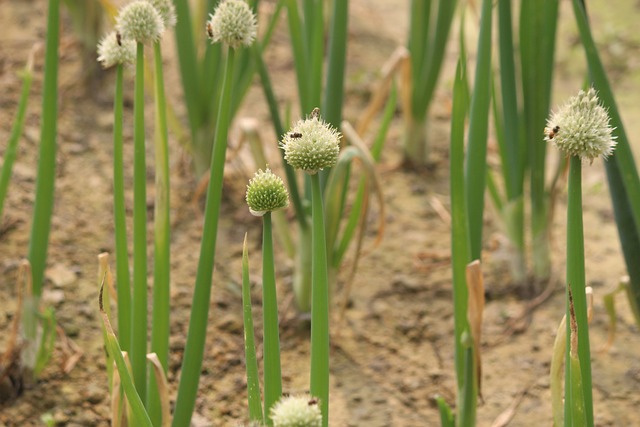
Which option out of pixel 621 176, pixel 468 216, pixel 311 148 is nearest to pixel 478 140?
pixel 468 216

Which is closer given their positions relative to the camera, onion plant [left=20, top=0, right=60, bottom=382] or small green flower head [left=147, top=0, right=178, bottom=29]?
small green flower head [left=147, top=0, right=178, bottom=29]

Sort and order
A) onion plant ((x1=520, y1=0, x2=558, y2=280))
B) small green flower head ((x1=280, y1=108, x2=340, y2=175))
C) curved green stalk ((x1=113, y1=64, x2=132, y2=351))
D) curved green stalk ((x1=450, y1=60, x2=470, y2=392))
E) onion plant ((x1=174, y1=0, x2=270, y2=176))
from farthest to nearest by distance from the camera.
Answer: onion plant ((x1=174, y1=0, x2=270, y2=176))
onion plant ((x1=520, y1=0, x2=558, y2=280))
curved green stalk ((x1=450, y1=60, x2=470, y2=392))
curved green stalk ((x1=113, y1=64, x2=132, y2=351))
small green flower head ((x1=280, y1=108, x2=340, y2=175))

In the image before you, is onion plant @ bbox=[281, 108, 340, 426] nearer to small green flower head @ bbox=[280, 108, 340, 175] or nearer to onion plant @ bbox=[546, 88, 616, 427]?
small green flower head @ bbox=[280, 108, 340, 175]

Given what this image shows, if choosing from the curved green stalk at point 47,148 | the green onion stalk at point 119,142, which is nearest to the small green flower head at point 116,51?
the green onion stalk at point 119,142

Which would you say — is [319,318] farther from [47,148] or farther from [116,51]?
[47,148]

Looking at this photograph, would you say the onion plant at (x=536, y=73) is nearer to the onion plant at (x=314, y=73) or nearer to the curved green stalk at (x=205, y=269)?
the onion plant at (x=314, y=73)

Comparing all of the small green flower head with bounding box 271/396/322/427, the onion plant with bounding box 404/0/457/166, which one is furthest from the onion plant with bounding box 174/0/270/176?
the small green flower head with bounding box 271/396/322/427

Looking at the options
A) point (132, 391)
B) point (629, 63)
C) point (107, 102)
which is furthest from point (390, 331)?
point (629, 63)
